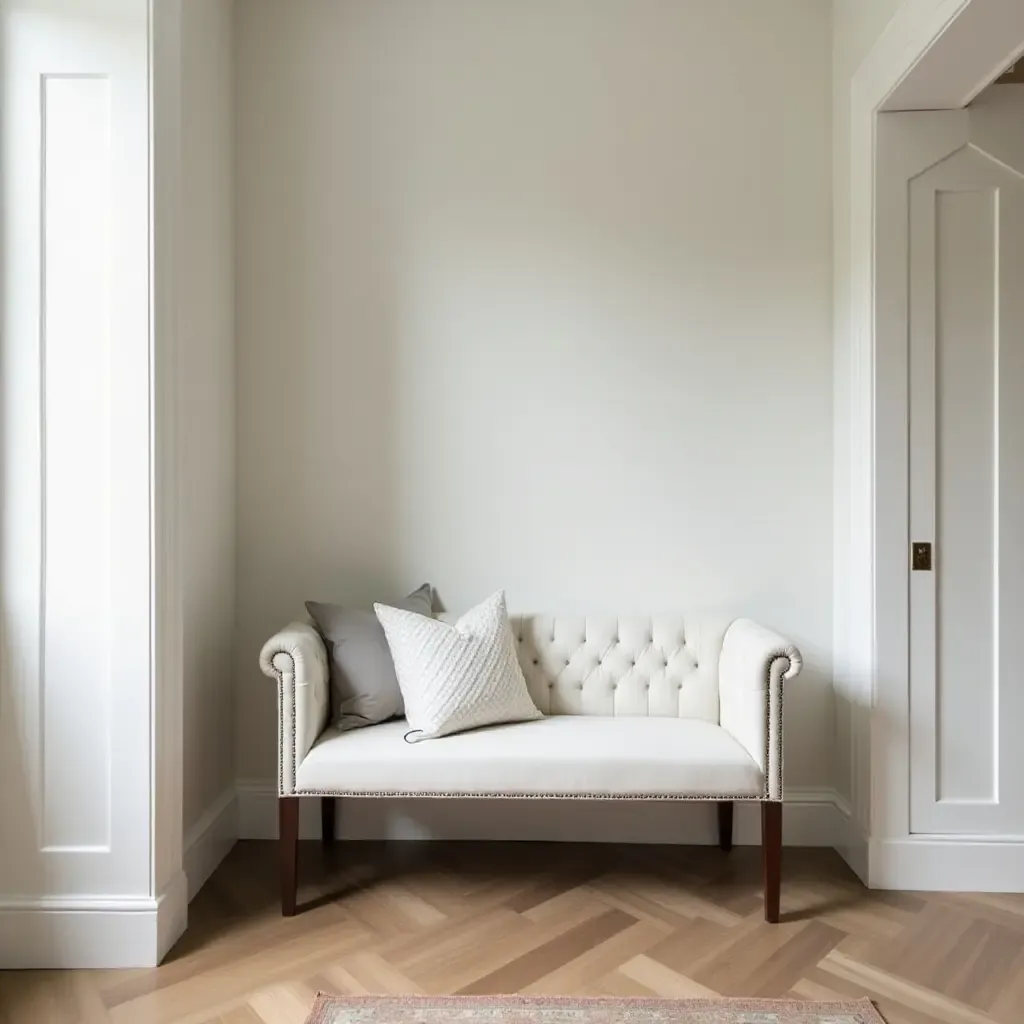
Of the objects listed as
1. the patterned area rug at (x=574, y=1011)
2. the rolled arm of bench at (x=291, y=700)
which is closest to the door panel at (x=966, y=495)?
the patterned area rug at (x=574, y=1011)

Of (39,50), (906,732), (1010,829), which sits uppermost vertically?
(39,50)

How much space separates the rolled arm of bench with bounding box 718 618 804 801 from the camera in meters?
2.39

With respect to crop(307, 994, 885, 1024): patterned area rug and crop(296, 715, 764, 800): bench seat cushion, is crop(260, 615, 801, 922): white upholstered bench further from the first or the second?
crop(307, 994, 885, 1024): patterned area rug

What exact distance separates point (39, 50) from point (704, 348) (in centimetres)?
214

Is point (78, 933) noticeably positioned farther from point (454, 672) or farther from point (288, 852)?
point (454, 672)

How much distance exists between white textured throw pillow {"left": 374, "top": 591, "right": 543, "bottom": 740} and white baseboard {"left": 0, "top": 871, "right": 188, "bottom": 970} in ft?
2.74

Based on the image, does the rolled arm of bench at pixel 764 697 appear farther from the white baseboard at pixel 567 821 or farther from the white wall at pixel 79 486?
the white wall at pixel 79 486

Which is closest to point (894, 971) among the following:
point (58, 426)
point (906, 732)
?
point (906, 732)

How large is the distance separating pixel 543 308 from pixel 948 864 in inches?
87.1

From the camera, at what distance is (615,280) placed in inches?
118

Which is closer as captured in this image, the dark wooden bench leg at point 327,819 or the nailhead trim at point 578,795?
the nailhead trim at point 578,795

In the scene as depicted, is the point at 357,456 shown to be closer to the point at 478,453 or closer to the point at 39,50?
the point at 478,453

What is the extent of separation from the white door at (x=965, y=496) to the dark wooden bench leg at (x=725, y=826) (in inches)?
22.2

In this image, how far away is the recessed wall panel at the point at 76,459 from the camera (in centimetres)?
215
